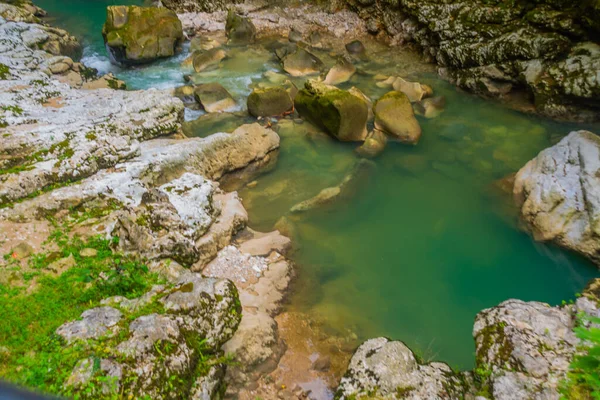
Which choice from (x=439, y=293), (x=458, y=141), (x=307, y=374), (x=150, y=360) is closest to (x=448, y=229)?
(x=439, y=293)

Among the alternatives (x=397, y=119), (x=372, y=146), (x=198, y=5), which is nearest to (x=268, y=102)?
(x=372, y=146)

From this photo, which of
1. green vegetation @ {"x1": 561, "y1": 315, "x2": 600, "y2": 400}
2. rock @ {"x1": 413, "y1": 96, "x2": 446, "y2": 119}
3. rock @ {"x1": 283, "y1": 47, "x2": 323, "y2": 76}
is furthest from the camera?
rock @ {"x1": 283, "y1": 47, "x2": 323, "y2": 76}

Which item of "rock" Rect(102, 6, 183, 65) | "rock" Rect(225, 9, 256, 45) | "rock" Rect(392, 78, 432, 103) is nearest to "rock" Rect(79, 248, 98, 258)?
"rock" Rect(392, 78, 432, 103)

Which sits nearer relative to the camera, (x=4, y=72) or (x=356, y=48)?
(x=4, y=72)

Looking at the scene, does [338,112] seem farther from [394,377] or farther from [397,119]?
[394,377]

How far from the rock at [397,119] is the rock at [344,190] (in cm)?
146

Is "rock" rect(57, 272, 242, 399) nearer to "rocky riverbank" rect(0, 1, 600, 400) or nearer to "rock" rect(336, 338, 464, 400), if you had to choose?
"rocky riverbank" rect(0, 1, 600, 400)

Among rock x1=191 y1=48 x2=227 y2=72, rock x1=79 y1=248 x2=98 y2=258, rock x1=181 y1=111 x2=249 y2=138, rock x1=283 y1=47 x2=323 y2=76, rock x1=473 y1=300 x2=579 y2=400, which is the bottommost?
rock x1=181 y1=111 x2=249 y2=138

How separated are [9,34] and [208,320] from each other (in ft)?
49.1

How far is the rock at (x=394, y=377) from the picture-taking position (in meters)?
4.18

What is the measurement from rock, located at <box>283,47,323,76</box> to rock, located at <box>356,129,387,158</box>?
5227 millimetres

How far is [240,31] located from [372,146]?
10.0 m

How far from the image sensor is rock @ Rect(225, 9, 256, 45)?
55.9ft

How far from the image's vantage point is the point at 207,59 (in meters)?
14.9
